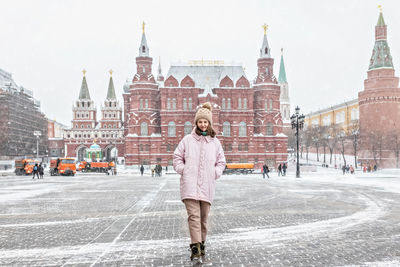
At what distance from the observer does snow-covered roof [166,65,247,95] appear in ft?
198

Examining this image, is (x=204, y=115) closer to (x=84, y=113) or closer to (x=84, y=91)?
(x=84, y=113)

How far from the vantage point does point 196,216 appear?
558cm

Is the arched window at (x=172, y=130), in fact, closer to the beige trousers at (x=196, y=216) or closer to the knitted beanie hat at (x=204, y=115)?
the knitted beanie hat at (x=204, y=115)

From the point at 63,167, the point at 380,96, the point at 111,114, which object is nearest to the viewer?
the point at 63,167

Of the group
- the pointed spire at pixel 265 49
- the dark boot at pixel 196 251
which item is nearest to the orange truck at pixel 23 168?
the pointed spire at pixel 265 49

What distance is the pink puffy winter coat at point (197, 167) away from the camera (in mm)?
5609

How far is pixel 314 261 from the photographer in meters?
5.67

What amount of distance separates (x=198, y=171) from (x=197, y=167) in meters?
0.06

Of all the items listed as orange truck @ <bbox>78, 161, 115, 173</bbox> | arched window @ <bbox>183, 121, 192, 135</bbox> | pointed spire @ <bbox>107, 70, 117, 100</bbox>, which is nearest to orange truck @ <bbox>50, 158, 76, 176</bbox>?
orange truck @ <bbox>78, 161, 115, 173</bbox>

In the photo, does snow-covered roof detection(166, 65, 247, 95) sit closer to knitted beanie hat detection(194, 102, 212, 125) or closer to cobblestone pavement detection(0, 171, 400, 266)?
cobblestone pavement detection(0, 171, 400, 266)

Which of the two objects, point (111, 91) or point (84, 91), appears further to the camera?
point (111, 91)

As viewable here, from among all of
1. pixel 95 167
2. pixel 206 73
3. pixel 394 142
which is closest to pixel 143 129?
pixel 95 167

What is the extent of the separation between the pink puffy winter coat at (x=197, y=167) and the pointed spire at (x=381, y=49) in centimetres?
7637

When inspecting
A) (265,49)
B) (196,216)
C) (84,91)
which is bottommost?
(196,216)
